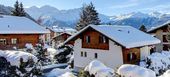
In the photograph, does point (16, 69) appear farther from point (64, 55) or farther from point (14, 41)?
point (64, 55)

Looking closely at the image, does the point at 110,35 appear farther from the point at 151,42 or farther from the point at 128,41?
the point at 151,42

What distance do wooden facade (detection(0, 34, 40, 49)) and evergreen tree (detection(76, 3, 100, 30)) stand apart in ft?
90.9

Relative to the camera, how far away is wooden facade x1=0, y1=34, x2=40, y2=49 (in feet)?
148

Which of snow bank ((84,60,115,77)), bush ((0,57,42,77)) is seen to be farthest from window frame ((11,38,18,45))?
snow bank ((84,60,115,77))

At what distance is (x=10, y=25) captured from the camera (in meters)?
47.4

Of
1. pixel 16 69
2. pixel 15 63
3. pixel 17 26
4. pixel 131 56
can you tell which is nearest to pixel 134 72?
pixel 15 63

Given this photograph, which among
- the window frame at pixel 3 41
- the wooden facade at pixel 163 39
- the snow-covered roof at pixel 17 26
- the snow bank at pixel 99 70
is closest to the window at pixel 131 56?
the wooden facade at pixel 163 39

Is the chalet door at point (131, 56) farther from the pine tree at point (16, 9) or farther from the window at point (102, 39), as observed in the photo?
the pine tree at point (16, 9)

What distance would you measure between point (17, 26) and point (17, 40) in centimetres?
263

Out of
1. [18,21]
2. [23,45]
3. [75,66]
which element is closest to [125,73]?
[75,66]

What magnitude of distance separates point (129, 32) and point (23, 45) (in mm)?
16484

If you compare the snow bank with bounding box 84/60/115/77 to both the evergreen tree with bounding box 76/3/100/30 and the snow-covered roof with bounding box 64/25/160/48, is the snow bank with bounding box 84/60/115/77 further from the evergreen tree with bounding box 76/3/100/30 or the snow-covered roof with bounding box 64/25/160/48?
the evergreen tree with bounding box 76/3/100/30

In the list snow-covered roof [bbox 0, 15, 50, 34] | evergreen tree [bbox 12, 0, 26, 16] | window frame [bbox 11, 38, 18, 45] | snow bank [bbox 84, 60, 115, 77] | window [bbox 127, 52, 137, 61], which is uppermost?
evergreen tree [bbox 12, 0, 26, 16]

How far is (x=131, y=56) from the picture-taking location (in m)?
36.2
